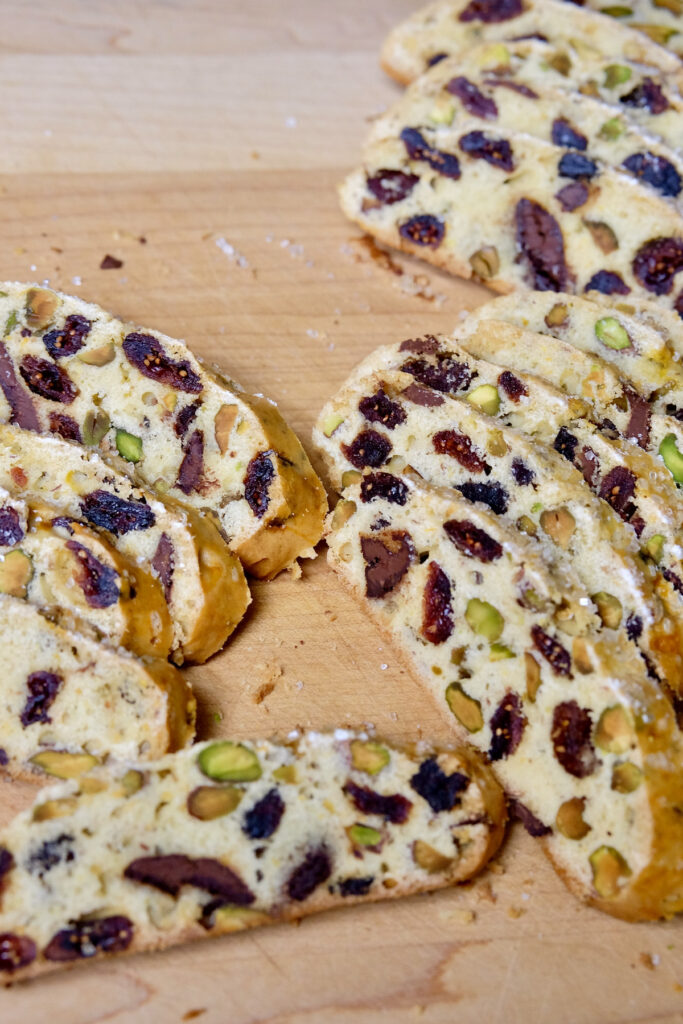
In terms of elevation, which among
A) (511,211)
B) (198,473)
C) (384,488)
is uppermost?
(511,211)

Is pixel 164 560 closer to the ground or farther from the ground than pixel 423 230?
closer to the ground

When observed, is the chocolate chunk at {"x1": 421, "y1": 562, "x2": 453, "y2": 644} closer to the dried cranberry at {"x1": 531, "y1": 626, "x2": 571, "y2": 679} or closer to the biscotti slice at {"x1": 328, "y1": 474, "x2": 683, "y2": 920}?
the biscotti slice at {"x1": 328, "y1": 474, "x2": 683, "y2": 920}

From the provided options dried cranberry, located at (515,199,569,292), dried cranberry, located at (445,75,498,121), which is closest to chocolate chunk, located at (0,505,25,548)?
dried cranberry, located at (515,199,569,292)

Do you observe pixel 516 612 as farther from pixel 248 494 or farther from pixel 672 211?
pixel 672 211

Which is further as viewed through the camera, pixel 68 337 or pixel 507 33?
pixel 507 33

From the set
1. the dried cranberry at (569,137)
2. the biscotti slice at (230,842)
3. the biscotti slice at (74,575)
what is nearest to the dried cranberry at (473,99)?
the dried cranberry at (569,137)

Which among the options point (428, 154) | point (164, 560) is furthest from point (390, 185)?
point (164, 560)

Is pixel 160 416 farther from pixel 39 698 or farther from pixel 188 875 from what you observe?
pixel 188 875
